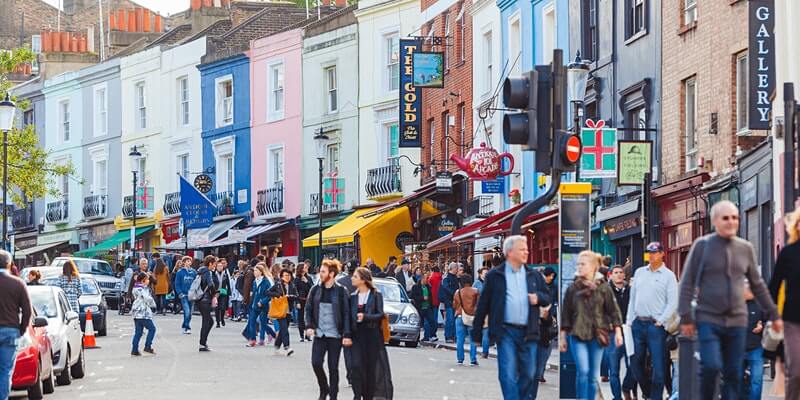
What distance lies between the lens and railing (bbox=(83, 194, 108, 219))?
6819 centimetres

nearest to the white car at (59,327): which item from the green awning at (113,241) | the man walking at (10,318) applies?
the man walking at (10,318)

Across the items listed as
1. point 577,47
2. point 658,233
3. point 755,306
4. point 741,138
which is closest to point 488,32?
point 577,47

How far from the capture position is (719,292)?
42.2 feet

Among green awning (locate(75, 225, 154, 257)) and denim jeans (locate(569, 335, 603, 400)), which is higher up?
green awning (locate(75, 225, 154, 257))

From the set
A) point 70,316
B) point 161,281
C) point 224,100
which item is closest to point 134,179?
point 224,100

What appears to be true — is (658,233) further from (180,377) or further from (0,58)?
(0,58)

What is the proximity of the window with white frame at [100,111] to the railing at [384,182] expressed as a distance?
19.5 m

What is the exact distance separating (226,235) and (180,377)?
1365 inches

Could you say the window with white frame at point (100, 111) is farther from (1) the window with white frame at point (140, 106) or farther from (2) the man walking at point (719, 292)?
(2) the man walking at point (719, 292)

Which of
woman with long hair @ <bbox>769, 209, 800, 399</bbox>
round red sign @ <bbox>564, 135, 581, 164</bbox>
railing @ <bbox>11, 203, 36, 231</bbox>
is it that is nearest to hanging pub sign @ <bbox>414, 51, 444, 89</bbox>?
railing @ <bbox>11, 203, 36, 231</bbox>

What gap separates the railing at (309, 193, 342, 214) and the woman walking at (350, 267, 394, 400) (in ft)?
116

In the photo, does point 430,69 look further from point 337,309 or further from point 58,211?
point 337,309

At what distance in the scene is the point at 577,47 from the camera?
38062 millimetres

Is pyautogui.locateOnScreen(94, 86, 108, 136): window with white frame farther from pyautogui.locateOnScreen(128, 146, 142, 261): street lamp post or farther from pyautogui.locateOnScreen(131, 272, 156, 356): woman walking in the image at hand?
pyautogui.locateOnScreen(131, 272, 156, 356): woman walking
